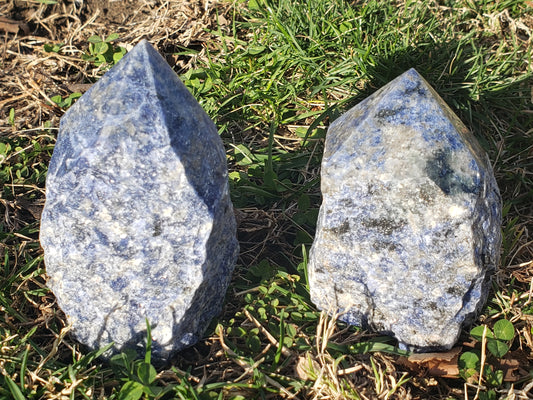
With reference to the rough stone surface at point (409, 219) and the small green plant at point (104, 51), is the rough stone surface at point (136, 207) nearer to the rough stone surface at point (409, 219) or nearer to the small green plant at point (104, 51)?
the rough stone surface at point (409, 219)

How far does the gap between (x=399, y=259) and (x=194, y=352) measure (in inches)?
37.9

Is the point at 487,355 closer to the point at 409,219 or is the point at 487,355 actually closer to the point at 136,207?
the point at 409,219

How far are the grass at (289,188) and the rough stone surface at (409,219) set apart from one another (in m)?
0.17

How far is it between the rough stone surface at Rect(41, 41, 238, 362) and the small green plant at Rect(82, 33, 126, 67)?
1603mm

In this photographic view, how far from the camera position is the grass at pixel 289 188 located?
2.42 metres

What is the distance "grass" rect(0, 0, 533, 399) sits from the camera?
2424 millimetres

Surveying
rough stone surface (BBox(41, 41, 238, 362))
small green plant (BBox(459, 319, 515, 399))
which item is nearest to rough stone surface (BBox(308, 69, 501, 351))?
small green plant (BBox(459, 319, 515, 399))

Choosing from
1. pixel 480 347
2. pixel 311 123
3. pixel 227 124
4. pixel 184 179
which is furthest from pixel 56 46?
pixel 480 347

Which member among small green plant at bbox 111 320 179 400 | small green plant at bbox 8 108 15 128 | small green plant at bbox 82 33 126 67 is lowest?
small green plant at bbox 111 320 179 400

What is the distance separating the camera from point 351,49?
11.8 ft

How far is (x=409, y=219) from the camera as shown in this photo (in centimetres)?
234

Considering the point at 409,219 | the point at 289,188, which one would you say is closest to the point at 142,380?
the point at 409,219

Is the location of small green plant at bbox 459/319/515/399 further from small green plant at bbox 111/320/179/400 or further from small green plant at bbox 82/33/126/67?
small green plant at bbox 82/33/126/67

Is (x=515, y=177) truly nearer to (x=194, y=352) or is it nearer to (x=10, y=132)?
(x=194, y=352)
